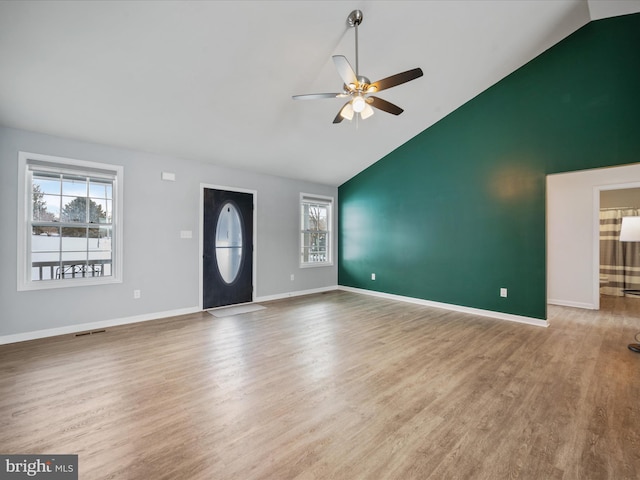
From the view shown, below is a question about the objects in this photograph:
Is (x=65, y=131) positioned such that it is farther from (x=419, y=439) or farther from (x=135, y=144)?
(x=419, y=439)

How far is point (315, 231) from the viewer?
670cm

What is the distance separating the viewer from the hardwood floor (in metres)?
1.59

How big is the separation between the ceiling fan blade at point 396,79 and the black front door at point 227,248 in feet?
11.2

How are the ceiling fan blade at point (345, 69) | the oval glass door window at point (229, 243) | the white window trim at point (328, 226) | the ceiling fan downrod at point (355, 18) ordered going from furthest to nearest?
the white window trim at point (328, 226)
the oval glass door window at point (229, 243)
the ceiling fan downrod at point (355, 18)
the ceiling fan blade at point (345, 69)

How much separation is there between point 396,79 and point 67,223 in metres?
4.45

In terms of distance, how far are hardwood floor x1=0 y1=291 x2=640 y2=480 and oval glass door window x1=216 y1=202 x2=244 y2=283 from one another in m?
1.59

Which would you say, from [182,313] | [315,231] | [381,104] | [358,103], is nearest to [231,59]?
[358,103]

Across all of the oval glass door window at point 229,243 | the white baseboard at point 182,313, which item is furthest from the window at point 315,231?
the oval glass door window at point 229,243

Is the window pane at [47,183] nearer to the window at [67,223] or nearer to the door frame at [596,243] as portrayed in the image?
the window at [67,223]

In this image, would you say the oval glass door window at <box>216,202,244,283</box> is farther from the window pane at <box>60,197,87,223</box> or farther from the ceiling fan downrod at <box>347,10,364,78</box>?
the ceiling fan downrod at <box>347,10,364,78</box>

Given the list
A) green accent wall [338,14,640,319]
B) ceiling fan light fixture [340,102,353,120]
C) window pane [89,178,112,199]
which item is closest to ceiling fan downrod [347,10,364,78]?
ceiling fan light fixture [340,102,353,120]

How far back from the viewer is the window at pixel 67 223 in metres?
3.49

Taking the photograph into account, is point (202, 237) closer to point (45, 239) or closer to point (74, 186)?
point (74, 186)

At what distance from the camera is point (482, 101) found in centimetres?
460
